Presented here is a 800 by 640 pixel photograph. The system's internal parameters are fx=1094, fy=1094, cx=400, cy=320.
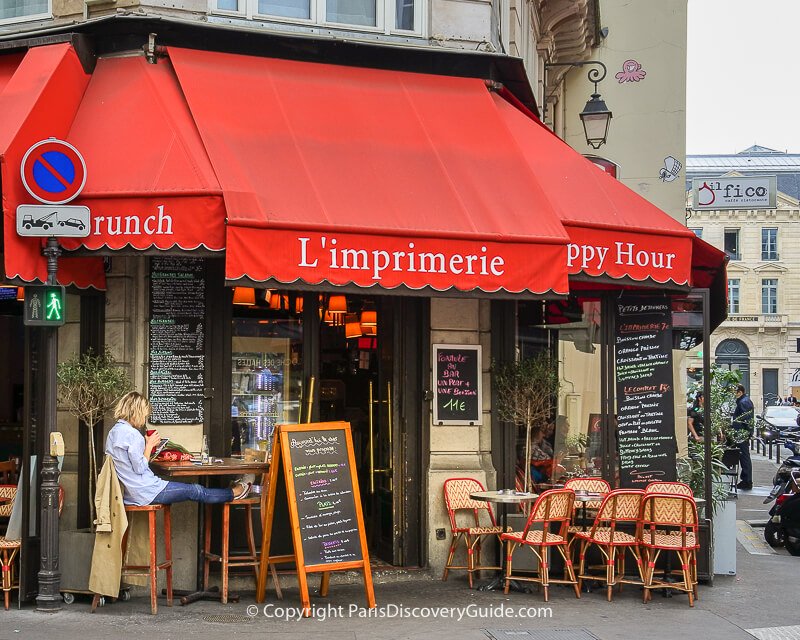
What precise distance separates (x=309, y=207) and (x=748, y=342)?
73359mm

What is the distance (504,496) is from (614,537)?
1.09 meters

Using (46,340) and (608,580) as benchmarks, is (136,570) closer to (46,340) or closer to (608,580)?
(46,340)

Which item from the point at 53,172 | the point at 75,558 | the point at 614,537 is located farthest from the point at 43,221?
the point at 614,537

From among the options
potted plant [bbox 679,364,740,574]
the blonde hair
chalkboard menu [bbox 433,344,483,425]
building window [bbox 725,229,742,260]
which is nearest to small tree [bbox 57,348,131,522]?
the blonde hair

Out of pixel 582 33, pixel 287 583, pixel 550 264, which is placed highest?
pixel 582 33

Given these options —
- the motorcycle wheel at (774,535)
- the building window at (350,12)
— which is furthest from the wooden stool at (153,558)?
Result: the motorcycle wheel at (774,535)

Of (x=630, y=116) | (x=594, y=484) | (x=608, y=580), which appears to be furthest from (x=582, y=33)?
(x=608, y=580)

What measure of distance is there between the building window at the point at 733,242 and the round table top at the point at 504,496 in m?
68.9

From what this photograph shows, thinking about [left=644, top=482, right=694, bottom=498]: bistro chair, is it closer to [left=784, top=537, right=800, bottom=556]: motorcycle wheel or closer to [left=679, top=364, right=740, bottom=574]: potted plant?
[left=679, top=364, right=740, bottom=574]: potted plant

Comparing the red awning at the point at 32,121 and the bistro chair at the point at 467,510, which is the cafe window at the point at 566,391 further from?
the red awning at the point at 32,121

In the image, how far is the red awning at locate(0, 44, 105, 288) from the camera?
837 centimetres

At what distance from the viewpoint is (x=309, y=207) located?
8.66m

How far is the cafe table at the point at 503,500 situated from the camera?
9.34 m

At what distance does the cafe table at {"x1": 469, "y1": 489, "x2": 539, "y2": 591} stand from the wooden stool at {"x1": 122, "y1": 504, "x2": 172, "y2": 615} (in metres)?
2.61
